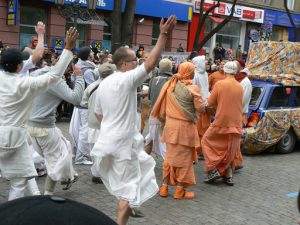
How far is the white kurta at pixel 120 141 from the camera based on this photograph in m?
4.35

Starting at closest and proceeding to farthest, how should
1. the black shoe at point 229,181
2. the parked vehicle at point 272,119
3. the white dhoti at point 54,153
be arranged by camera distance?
the white dhoti at point 54,153, the black shoe at point 229,181, the parked vehicle at point 272,119

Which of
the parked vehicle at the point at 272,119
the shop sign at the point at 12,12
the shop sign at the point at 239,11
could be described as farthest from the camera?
the shop sign at the point at 239,11

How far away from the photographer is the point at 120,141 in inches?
172

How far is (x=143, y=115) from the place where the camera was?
8797 millimetres

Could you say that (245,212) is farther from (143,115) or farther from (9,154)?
(143,115)

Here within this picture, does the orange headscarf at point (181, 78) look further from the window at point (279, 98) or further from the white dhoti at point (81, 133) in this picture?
the window at point (279, 98)

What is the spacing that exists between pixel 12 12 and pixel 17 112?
57.7 feet

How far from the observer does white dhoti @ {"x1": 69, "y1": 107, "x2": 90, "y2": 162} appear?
7.73 meters

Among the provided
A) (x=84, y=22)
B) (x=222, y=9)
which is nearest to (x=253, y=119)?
(x=84, y=22)

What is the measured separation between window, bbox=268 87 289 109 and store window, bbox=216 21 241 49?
24656mm

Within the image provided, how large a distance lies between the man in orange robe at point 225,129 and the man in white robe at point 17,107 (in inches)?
122

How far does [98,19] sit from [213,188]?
18.1 m

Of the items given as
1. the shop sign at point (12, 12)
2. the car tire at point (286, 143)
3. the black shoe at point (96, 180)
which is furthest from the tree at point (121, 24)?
the black shoe at point (96, 180)

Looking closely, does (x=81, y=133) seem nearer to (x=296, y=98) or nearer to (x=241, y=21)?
(x=296, y=98)
